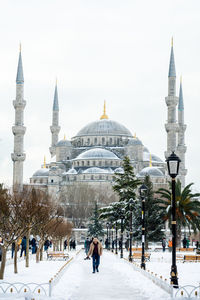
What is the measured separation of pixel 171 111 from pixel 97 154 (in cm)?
2722

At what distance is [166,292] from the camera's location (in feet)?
39.7

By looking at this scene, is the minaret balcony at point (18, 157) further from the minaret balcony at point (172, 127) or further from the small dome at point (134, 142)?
the small dome at point (134, 142)

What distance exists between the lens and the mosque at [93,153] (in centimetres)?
7450

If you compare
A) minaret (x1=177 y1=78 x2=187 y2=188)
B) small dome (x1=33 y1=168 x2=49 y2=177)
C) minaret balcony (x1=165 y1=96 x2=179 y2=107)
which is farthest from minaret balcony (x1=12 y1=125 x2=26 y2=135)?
small dome (x1=33 y1=168 x2=49 y2=177)

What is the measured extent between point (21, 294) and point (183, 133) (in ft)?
244

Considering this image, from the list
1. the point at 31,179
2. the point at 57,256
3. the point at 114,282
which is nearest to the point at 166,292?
the point at 114,282

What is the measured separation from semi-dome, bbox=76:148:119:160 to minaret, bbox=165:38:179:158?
84.2ft

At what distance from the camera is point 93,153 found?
98688 mm

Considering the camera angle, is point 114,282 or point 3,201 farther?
point 3,201

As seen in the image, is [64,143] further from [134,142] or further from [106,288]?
[106,288]

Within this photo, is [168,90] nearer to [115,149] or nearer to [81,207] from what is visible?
[81,207]

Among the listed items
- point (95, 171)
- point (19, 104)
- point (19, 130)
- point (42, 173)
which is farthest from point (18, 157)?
point (42, 173)

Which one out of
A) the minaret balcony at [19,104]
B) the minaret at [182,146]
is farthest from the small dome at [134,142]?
the minaret balcony at [19,104]

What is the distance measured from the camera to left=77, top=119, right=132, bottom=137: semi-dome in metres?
107
